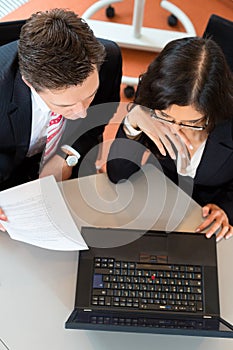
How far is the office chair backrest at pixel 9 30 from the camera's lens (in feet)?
4.32

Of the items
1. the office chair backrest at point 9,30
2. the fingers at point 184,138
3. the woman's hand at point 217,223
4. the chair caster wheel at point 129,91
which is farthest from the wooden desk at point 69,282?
the chair caster wheel at point 129,91

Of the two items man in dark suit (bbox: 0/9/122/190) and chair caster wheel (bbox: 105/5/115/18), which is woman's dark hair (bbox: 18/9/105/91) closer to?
man in dark suit (bbox: 0/9/122/190)

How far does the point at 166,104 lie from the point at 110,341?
1.89ft

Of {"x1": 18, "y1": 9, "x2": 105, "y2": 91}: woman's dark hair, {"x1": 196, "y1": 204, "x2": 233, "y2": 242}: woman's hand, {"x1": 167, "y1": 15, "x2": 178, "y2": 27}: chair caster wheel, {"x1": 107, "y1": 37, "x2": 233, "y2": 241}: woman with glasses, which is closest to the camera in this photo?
{"x1": 18, "y1": 9, "x2": 105, "y2": 91}: woman's dark hair

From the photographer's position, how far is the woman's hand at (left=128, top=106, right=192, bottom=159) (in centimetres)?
130

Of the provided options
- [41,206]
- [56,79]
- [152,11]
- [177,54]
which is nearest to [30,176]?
[41,206]

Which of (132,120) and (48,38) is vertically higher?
(48,38)

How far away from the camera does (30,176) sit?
1548 millimetres

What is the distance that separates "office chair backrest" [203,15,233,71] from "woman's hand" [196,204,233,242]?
0.51 m

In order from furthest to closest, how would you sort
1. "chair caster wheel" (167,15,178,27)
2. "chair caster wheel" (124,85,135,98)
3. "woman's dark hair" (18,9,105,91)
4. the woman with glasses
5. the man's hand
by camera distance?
"chair caster wheel" (167,15,178,27) < "chair caster wheel" (124,85,135,98) < the man's hand < the woman with glasses < "woman's dark hair" (18,9,105,91)

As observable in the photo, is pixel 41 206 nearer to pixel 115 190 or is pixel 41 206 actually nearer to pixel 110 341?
pixel 115 190

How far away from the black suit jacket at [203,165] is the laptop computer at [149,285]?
20cm

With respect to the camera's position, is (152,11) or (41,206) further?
(152,11)

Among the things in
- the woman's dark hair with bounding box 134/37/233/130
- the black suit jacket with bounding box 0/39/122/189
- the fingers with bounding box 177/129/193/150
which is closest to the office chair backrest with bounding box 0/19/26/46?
the black suit jacket with bounding box 0/39/122/189
